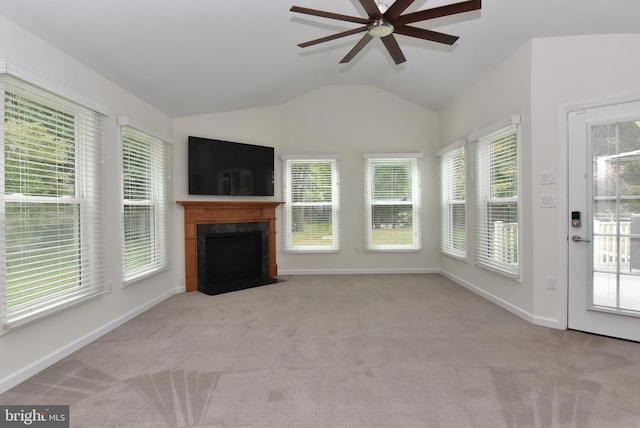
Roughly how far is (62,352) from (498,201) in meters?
4.47

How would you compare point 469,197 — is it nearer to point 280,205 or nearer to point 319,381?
point 280,205

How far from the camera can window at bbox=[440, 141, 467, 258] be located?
16.4ft

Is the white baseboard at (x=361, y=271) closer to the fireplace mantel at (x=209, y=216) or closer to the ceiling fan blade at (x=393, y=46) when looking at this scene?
the fireplace mantel at (x=209, y=216)

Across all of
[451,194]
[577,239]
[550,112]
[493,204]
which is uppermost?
[550,112]

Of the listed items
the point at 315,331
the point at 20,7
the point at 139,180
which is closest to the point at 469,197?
the point at 315,331

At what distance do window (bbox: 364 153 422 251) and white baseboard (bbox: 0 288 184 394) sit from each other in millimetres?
3666

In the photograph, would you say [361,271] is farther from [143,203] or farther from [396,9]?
[396,9]

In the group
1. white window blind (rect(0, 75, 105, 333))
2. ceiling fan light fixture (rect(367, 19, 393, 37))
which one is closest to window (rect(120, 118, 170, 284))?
white window blind (rect(0, 75, 105, 333))

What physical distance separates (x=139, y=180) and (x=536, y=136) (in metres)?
4.23

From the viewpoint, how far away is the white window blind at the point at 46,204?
2.31 meters

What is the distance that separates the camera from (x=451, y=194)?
17.8 ft

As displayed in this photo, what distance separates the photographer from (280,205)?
19.4 ft

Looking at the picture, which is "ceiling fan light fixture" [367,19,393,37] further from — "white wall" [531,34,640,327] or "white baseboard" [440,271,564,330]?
"white baseboard" [440,271,564,330]

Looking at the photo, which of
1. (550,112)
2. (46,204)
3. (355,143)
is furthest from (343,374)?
(355,143)
